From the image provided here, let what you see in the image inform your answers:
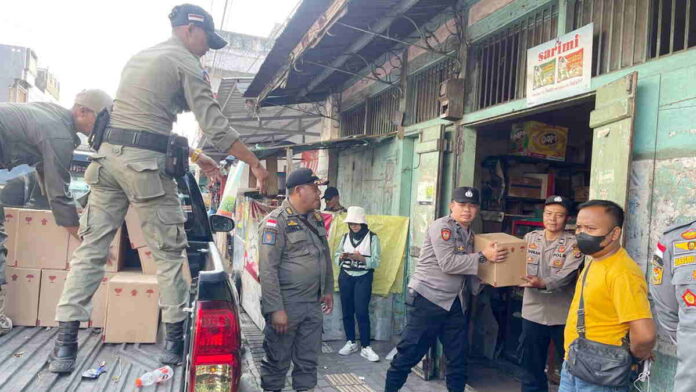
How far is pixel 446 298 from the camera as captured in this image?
383 centimetres

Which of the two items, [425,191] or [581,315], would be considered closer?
[581,315]

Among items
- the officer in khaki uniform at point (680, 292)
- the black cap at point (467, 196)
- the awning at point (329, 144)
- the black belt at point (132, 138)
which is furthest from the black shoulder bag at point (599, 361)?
the awning at point (329, 144)

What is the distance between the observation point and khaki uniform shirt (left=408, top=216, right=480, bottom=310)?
375cm

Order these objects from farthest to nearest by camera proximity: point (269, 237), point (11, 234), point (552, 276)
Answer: point (552, 276)
point (269, 237)
point (11, 234)

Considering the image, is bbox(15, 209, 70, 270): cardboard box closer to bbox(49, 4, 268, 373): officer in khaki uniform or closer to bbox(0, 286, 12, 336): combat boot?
bbox(0, 286, 12, 336): combat boot

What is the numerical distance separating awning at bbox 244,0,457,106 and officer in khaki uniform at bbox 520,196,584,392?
2549 mm

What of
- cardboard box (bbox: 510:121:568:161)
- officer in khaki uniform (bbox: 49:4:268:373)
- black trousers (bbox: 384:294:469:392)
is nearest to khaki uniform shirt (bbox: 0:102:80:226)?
officer in khaki uniform (bbox: 49:4:268:373)

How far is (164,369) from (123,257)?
3.99 ft

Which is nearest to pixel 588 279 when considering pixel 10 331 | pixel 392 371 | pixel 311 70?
pixel 392 371

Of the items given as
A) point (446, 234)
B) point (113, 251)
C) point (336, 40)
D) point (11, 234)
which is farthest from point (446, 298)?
point (336, 40)

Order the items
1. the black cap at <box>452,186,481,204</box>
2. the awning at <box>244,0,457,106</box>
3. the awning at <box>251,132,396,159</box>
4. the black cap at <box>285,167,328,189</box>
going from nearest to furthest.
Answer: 1. the black cap at <box>285,167,328,189</box>
2. the black cap at <box>452,186,481,204</box>
3. the awning at <box>244,0,457,106</box>
4. the awning at <box>251,132,396,159</box>

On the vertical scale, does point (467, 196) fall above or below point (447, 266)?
above

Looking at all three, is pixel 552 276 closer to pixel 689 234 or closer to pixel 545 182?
pixel 689 234

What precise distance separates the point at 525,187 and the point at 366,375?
3.05 meters
